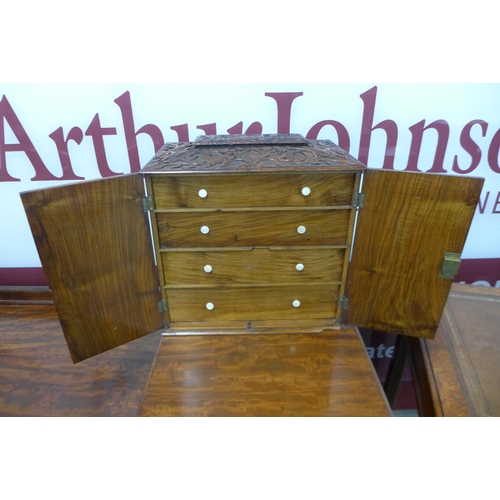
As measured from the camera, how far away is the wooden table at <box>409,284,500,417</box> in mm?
1271

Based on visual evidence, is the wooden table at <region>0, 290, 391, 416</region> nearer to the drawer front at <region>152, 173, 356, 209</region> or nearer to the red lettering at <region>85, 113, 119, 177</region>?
the drawer front at <region>152, 173, 356, 209</region>

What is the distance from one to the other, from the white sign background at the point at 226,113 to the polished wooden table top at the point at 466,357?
0.75m

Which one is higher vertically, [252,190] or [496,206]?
[252,190]

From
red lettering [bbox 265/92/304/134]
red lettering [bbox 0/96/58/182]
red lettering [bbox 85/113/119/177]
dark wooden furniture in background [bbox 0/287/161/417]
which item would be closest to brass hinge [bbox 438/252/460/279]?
red lettering [bbox 265/92/304/134]

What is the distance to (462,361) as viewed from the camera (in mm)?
1435

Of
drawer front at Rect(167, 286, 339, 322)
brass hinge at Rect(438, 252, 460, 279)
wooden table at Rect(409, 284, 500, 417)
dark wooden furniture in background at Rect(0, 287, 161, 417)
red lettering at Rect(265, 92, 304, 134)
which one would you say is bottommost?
dark wooden furniture in background at Rect(0, 287, 161, 417)

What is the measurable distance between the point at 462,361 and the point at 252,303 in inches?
36.0

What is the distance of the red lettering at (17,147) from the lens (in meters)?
1.68

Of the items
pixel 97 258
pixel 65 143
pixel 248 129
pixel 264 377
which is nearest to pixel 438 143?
pixel 248 129

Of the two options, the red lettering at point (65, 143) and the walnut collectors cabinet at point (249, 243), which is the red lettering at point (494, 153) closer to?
the walnut collectors cabinet at point (249, 243)

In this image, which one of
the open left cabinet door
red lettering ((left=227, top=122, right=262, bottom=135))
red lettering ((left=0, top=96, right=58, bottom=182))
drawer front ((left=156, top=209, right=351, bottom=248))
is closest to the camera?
the open left cabinet door

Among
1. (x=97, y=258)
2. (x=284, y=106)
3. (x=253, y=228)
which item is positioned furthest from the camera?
(x=284, y=106)

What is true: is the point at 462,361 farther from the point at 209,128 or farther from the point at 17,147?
the point at 17,147

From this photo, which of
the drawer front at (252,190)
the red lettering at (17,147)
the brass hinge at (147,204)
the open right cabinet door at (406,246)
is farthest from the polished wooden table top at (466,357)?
the red lettering at (17,147)
